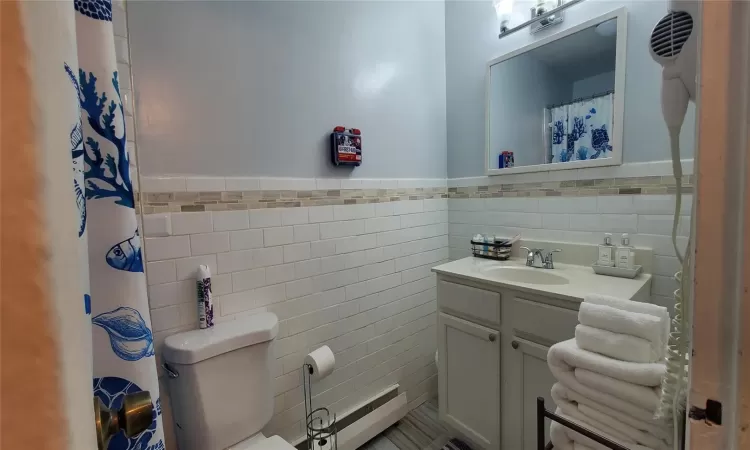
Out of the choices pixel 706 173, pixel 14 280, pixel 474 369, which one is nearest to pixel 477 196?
pixel 474 369

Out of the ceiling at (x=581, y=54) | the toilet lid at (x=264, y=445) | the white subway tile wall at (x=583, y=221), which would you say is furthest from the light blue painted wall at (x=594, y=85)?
the toilet lid at (x=264, y=445)

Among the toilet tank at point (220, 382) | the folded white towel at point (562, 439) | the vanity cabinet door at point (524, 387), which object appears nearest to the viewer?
the folded white towel at point (562, 439)

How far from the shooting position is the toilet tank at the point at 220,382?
1.11m

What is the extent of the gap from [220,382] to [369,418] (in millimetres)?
968

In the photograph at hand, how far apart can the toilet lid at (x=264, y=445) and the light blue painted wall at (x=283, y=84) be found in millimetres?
1018

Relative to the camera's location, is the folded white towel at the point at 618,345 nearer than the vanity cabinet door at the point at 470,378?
Yes

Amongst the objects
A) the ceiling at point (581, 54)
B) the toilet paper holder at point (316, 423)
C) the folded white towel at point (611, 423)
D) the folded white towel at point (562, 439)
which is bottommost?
the toilet paper holder at point (316, 423)

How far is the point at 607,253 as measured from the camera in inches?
57.9

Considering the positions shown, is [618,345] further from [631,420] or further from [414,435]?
[414,435]

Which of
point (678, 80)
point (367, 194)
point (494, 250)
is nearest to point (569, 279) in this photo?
point (494, 250)

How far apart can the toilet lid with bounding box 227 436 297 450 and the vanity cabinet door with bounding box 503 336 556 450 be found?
3.04ft

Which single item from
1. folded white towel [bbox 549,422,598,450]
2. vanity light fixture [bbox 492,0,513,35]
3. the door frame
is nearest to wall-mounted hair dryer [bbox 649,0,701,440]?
the door frame

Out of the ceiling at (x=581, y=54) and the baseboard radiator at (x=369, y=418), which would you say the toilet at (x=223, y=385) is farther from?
the ceiling at (x=581, y=54)

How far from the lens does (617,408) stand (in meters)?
0.67
